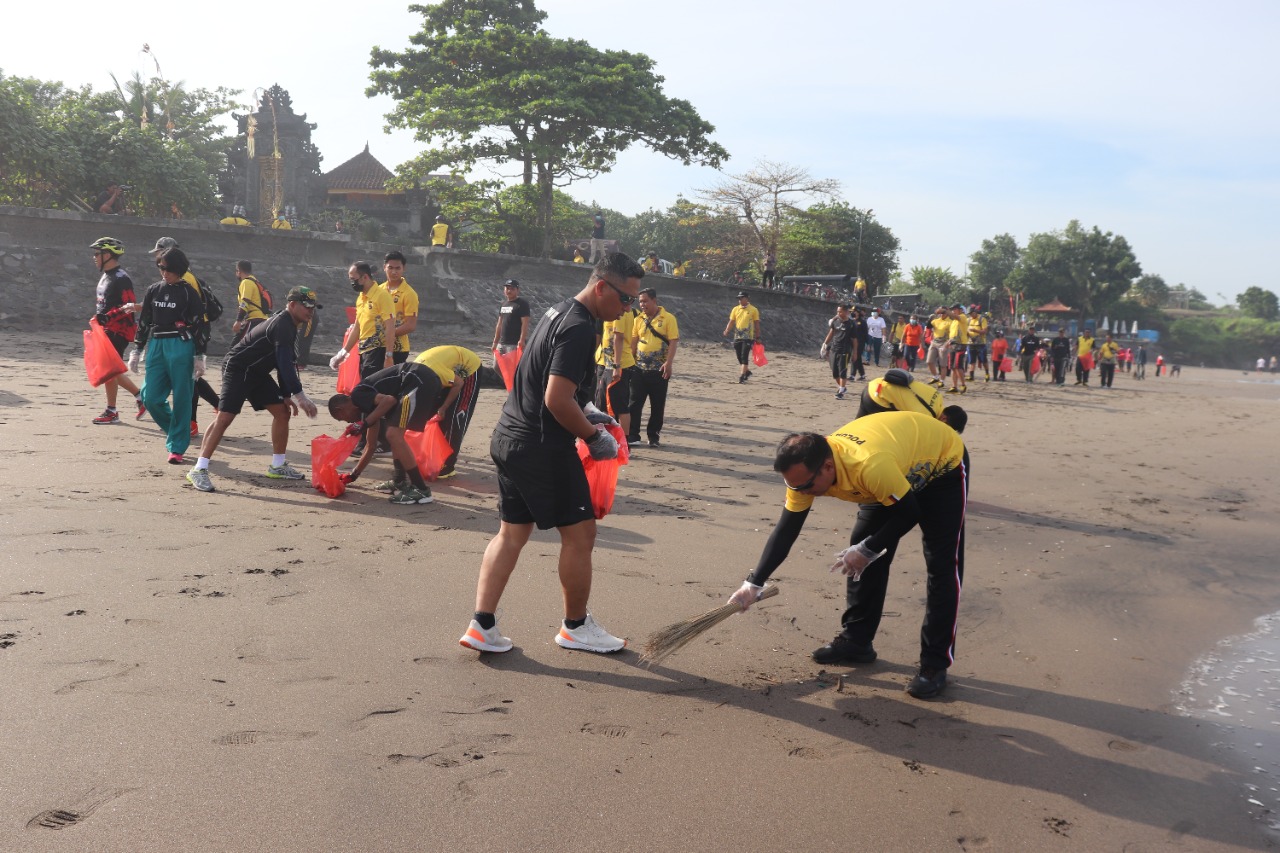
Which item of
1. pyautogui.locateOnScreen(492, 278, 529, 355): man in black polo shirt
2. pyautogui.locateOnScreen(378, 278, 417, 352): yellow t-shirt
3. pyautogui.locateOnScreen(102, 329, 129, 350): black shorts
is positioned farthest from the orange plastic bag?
pyautogui.locateOnScreen(492, 278, 529, 355): man in black polo shirt

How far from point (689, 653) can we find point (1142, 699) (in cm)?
204

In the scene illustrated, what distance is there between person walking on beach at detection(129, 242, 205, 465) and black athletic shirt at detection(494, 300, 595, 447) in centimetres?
460

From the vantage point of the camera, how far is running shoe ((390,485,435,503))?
7.25 m

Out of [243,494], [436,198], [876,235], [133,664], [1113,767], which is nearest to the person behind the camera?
[1113,767]

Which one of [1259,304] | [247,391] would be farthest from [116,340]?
[1259,304]

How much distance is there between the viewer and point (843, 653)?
461 centimetres

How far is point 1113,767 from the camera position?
371 cm

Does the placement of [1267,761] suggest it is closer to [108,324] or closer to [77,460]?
[77,460]

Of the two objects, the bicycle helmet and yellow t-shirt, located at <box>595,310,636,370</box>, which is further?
yellow t-shirt, located at <box>595,310,636,370</box>

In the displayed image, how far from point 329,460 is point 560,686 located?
12.2 feet

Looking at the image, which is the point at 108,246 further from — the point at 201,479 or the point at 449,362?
the point at 449,362

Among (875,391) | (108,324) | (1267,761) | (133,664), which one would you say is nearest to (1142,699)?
(1267,761)

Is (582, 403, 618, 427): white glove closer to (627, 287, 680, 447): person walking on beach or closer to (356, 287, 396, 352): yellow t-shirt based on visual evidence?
(356, 287, 396, 352): yellow t-shirt

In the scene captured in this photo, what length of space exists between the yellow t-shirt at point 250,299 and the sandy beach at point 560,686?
130 inches
